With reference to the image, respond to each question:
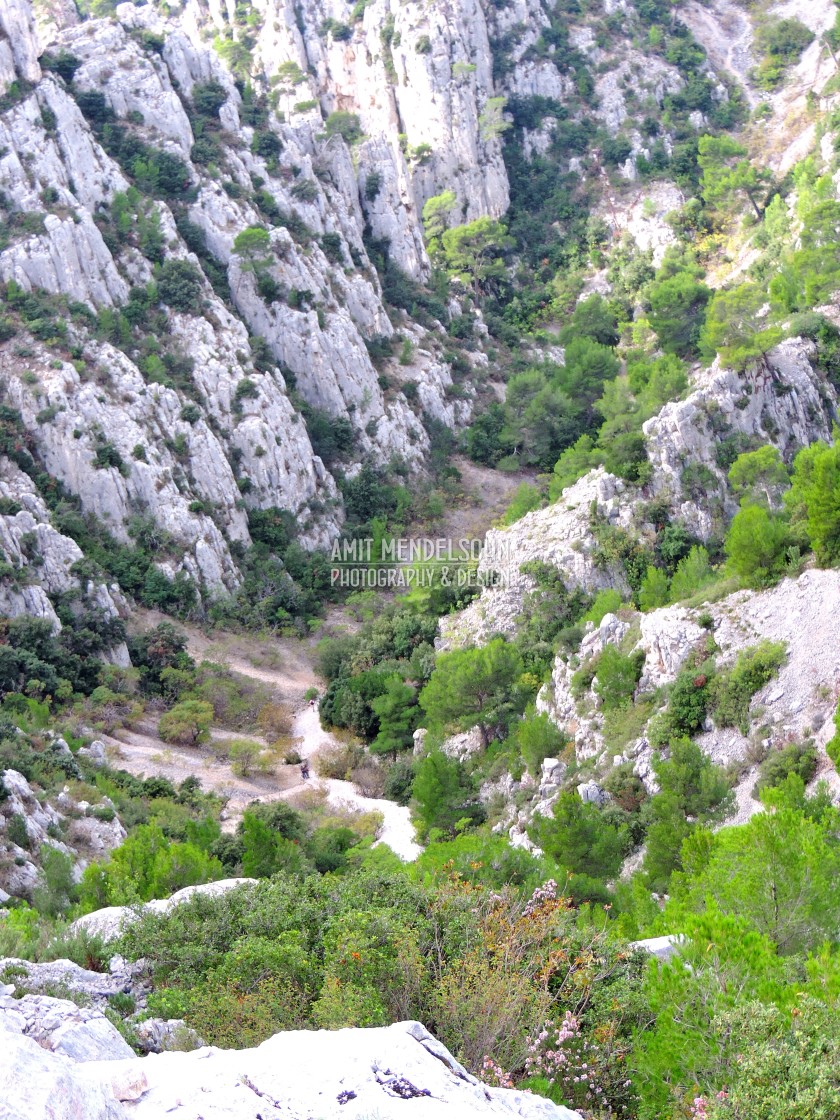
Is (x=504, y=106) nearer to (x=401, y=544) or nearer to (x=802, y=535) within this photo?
(x=401, y=544)

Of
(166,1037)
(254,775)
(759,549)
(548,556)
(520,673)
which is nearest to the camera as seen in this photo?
(166,1037)

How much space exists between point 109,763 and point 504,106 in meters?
69.6

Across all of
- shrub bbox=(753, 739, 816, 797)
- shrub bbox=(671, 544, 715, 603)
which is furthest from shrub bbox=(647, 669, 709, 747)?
shrub bbox=(671, 544, 715, 603)

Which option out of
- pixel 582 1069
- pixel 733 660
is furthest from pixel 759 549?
pixel 582 1069

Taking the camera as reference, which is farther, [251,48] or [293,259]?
[251,48]

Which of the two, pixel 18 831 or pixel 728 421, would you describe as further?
pixel 728 421

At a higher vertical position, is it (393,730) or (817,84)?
(817,84)

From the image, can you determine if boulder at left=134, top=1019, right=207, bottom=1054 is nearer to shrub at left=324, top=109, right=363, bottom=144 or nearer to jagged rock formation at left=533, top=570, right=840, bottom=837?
jagged rock formation at left=533, top=570, right=840, bottom=837

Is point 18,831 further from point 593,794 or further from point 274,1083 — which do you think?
point 274,1083

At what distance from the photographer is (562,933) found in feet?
56.0

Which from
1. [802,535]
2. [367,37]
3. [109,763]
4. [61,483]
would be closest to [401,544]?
[61,483]

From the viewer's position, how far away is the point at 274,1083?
33.2ft

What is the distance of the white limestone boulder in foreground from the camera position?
351 inches

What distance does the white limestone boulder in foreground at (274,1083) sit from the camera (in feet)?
29.3
